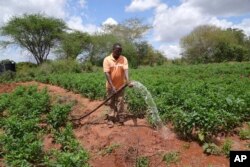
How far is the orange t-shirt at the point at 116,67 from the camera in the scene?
27.7 feet

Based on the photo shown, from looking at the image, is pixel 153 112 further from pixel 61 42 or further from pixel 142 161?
pixel 61 42

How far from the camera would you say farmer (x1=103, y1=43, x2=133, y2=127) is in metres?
8.34

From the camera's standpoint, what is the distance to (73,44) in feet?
149

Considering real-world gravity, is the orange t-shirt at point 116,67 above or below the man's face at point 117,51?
below

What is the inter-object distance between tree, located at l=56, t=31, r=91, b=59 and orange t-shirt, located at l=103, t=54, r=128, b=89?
37.2m

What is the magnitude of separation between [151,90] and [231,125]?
3.50m

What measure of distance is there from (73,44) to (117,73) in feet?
123

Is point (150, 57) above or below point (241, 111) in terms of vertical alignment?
above

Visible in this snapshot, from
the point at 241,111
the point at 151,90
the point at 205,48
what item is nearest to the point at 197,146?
the point at 241,111

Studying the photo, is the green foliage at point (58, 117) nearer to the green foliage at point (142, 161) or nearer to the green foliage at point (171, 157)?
the green foliage at point (142, 161)

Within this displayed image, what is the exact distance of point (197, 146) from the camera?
7.32 m

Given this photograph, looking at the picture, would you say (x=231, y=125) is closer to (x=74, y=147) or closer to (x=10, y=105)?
(x=74, y=147)

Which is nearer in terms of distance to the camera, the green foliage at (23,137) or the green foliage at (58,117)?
the green foliage at (23,137)

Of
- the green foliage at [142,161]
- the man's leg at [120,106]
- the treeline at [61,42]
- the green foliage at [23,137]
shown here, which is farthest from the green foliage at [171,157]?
the treeline at [61,42]
